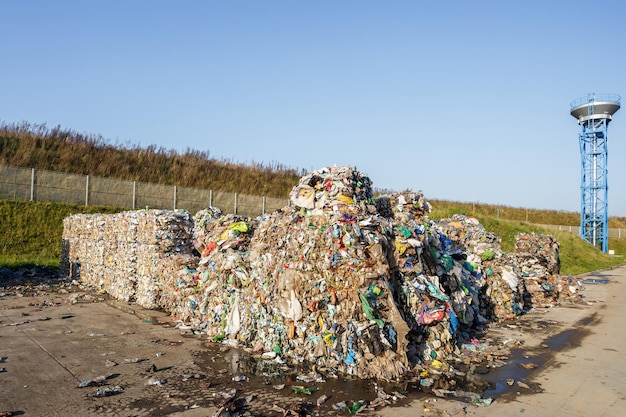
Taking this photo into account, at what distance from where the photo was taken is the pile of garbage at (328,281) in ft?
18.5

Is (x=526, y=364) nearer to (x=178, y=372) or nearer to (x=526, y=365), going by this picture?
(x=526, y=365)

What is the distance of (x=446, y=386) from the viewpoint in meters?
5.12

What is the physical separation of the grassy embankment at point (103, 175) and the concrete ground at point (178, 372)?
370 inches

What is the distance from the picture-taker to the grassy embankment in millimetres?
17109

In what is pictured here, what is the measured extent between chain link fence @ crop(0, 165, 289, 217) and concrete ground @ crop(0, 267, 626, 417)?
A: 11560mm

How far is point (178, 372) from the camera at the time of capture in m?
5.41

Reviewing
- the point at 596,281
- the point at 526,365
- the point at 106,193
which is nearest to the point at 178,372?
the point at 526,365

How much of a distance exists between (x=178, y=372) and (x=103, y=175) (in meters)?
21.2

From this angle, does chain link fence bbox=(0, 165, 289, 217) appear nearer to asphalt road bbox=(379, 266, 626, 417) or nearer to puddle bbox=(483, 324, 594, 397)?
asphalt road bbox=(379, 266, 626, 417)

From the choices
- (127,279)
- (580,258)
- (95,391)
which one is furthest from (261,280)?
(580,258)

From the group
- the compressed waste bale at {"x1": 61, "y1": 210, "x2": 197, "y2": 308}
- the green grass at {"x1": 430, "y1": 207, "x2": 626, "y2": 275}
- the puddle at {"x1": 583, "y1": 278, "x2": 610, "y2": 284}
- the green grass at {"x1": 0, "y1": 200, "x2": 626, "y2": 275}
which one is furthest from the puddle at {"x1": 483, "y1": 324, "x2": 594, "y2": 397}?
the green grass at {"x1": 430, "y1": 207, "x2": 626, "y2": 275}

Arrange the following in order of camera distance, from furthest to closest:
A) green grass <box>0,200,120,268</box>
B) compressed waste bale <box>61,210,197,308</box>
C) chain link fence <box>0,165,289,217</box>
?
chain link fence <box>0,165,289,217</box> < green grass <box>0,200,120,268</box> < compressed waste bale <box>61,210,197,308</box>

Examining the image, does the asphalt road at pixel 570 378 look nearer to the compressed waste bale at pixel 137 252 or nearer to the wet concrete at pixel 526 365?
the wet concrete at pixel 526 365

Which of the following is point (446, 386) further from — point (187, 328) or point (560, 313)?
point (560, 313)
